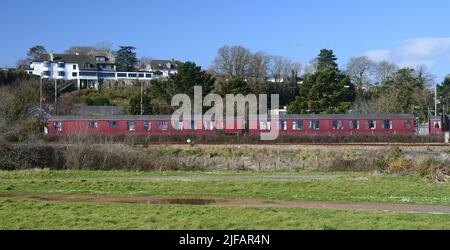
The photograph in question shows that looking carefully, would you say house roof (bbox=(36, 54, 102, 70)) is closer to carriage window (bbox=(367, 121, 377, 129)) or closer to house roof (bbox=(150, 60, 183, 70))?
house roof (bbox=(150, 60, 183, 70))

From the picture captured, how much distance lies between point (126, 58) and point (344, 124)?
73689mm

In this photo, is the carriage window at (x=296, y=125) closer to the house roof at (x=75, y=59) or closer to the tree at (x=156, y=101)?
the tree at (x=156, y=101)

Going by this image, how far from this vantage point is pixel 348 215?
12.6m

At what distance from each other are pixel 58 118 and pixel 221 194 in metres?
38.8

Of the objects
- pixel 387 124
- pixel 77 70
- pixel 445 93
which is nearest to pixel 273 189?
pixel 387 124

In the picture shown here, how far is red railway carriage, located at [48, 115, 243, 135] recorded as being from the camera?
172 feet

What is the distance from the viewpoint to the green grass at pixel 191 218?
11.0 m

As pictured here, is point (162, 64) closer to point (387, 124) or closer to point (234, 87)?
point (234, 87)

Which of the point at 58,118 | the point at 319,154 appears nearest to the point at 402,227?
the point at 319,154

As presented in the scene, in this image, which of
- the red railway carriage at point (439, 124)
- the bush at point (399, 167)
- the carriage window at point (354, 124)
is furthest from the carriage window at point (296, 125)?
the bush at point (399, 167)

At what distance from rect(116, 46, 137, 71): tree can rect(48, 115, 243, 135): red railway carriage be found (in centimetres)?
6444
